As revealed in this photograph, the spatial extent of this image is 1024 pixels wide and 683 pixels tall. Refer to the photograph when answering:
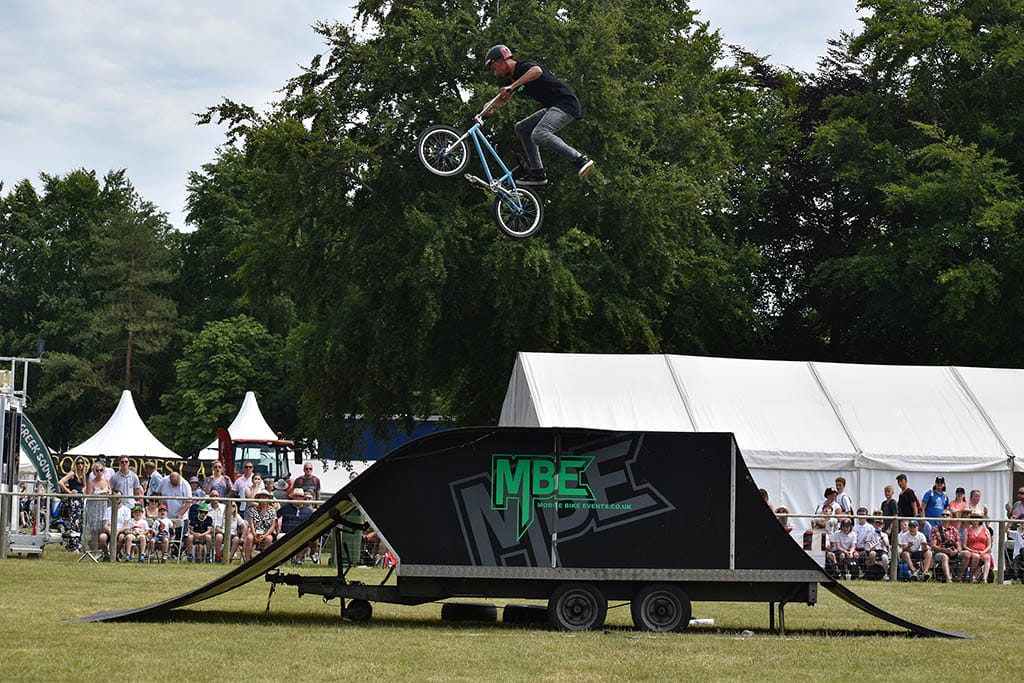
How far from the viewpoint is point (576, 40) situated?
34.5 m

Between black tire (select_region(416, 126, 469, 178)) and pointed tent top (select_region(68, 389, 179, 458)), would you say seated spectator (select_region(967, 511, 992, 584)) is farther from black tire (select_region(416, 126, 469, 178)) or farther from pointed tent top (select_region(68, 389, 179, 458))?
pointed tent top (select_region(68, 389, 179, 458))

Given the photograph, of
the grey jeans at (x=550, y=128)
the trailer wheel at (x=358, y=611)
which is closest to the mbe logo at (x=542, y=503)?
the trailer wheel at (x=358, y=611)

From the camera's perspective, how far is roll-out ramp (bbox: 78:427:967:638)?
12.6 m

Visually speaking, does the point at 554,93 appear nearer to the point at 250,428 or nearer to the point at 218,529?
the point at 218,529

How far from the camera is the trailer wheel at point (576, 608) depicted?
12.7m

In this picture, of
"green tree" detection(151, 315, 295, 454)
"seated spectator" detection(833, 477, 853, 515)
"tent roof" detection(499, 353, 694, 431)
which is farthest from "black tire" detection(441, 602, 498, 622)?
"green tree" detection(151, 315, 295, 454)

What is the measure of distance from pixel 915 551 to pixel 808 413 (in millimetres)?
4736

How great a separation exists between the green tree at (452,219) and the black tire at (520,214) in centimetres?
1377

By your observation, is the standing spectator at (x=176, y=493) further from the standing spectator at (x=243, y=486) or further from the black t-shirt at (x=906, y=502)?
the black t-shirt at (x=906, y=502)

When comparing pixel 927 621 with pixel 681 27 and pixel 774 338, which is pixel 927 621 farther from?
pixel 681 27

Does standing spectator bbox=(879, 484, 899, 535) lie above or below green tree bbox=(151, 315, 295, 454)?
below

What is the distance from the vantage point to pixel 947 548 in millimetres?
21172

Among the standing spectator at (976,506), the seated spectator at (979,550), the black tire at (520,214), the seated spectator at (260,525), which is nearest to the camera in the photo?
the black tire at (520,214)

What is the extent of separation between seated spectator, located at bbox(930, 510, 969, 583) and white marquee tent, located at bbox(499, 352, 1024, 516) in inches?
120
